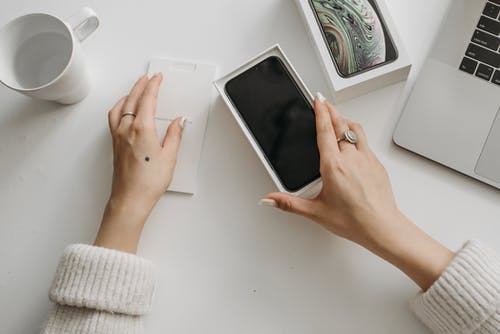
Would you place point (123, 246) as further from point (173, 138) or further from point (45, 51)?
point (45, 51)

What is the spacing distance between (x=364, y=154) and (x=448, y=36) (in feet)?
0.74

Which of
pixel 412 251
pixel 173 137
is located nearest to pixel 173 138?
pixel 173 137

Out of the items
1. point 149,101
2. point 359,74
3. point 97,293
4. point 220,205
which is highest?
point 359,74

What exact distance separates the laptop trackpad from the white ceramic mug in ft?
1.91

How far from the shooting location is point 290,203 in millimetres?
565

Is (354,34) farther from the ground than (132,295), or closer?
farther from the ground

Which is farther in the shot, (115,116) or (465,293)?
(115,116)

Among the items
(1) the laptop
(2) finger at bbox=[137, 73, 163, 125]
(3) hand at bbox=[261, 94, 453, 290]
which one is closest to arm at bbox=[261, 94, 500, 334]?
(3) hand at bbox=[261, 94, 453, 290]

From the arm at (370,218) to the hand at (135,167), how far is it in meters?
0.16

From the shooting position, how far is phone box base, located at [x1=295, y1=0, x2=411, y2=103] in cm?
61

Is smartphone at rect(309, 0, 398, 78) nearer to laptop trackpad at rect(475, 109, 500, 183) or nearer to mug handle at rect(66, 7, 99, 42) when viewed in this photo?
laptop trackpad at rect(475, 109, 500, 183)

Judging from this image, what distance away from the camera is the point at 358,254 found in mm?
614

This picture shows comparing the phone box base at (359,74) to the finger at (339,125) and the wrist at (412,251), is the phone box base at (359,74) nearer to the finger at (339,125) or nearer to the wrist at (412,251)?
the finger at (339,125)

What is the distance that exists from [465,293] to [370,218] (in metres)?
0.14
